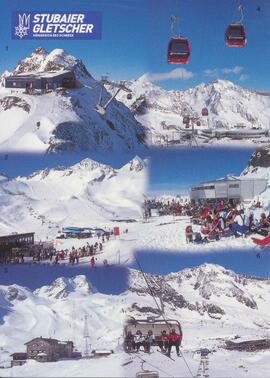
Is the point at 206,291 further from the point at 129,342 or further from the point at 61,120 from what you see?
the point at 61,120

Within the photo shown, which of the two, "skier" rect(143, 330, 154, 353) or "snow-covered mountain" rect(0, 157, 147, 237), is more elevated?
"snow-covered mountain" rect(0, 157, 147, 237)

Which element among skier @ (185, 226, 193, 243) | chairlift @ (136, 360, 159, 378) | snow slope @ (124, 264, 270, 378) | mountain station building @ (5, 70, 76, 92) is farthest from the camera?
skier @ (185, 226, 193, 243)

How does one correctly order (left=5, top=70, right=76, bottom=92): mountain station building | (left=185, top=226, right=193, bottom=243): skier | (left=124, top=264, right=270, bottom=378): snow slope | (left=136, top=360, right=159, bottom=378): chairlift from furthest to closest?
(left=185, top=226, right=193, bottom=243): skier, (left=5, top=70, right=76, bottom=92): mountain station building, (left=124, top=264, right=270, bottom=378): snow slope, (left=136, top=360, right=159, bottom=378): chairlift

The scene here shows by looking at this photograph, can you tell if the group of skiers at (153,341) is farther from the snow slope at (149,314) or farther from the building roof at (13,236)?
the building roof at (13,236)

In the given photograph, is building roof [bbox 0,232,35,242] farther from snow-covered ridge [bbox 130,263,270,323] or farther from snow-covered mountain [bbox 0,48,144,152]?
snow-covered ridge [bbox 130,263,270,323]

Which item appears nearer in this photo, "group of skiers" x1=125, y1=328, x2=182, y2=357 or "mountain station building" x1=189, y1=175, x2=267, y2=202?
"group of skiers" x1=125, y1=328, x2=182, y2=357

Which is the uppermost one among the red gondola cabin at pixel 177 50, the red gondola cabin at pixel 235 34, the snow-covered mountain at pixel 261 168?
the red gondola cabin at pixel 235 34

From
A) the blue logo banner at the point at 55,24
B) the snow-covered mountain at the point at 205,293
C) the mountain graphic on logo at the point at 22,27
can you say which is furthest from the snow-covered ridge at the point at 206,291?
the mountain graphic on logo at the point at 22,27

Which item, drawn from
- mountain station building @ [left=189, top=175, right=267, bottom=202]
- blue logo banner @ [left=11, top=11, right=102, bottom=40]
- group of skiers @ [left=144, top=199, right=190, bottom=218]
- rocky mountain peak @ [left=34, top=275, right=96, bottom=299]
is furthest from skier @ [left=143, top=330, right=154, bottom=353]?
blue logo banner @ [left=11, top=11, right=102, bottom=40]

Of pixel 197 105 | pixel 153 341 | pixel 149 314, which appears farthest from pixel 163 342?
pixel 197 105
